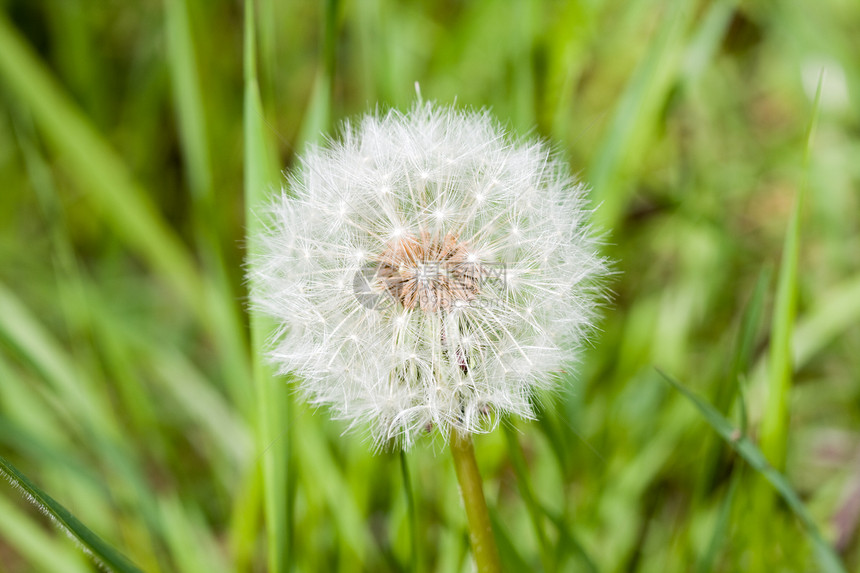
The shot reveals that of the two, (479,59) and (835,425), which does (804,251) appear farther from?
(479,59)

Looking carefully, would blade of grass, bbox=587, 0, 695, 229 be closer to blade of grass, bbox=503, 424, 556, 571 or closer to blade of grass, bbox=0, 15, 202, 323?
blade of grass, bbox=503, 424, 556, 571

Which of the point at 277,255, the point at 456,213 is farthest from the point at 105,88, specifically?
the point at 456,213

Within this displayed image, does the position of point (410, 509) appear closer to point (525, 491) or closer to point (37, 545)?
point (525, 491)

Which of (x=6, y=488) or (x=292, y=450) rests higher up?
(x=6, y=488)

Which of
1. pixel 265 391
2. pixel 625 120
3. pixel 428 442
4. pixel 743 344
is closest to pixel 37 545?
pixel 265 391

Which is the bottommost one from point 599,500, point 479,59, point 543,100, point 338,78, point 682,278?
point 599,500
